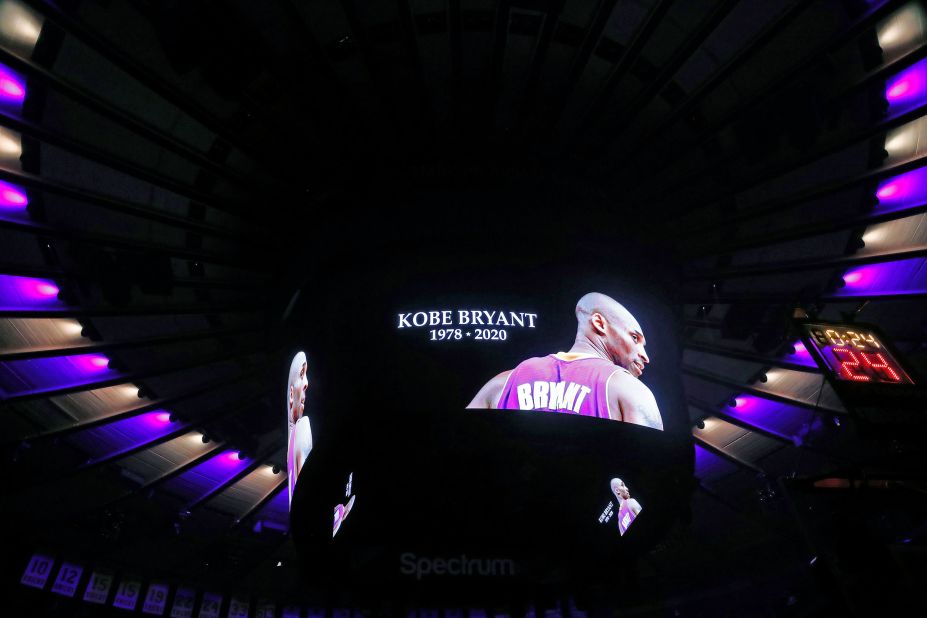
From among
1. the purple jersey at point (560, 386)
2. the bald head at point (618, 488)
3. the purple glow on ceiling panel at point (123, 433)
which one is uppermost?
the purple glow on ceiling panel at point (123, 433)

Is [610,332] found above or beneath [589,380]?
above

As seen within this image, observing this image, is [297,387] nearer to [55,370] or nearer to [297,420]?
[297,420]

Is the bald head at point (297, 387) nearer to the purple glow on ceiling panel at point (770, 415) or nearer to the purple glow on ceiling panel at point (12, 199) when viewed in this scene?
the purple glow on ceiling panel at point (12, 199)

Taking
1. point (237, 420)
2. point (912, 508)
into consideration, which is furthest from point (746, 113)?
point (237, 420)

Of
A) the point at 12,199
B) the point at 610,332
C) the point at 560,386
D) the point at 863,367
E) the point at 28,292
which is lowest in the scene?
the point at 560,386

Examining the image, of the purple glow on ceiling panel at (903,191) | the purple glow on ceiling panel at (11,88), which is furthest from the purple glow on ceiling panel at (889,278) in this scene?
the purple glow on ceiling panel at (11,88)

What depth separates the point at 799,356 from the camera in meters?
14.4

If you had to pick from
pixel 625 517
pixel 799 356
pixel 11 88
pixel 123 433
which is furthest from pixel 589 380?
pixel 123 433

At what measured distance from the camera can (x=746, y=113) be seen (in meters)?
10.5

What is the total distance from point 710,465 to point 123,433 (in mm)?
18421

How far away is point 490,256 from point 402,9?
4.37 metres

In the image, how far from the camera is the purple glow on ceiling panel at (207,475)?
58.7 feet

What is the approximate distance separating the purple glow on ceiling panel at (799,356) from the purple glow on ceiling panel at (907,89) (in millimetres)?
6076

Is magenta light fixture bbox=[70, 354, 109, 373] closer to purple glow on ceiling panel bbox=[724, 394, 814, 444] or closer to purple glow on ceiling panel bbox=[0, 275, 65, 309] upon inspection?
purple glow on ceiling panel bbox=[0, 275, 65, 309]
